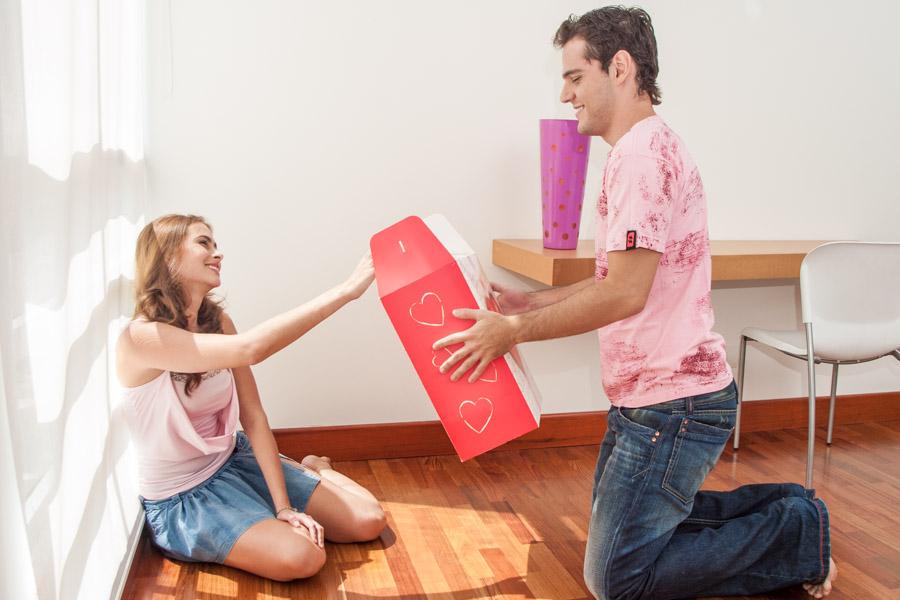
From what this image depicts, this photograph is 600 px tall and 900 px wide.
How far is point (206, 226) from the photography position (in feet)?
6.80

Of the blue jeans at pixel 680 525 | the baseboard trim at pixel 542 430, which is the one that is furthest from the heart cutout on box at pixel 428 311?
the baseboard trim at pixel 542 430

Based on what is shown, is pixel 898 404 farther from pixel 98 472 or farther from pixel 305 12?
pixel 98 472

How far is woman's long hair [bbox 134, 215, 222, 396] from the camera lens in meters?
1.98

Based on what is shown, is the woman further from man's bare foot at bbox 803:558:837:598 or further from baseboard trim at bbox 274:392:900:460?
man's bare foot at bbox 803:558:837:598

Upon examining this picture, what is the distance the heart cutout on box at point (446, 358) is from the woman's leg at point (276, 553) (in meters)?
0.61

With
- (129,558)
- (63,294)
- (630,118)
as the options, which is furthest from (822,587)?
(63,294)

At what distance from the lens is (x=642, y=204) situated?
1741 millimetres

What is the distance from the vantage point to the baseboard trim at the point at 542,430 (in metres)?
2.78

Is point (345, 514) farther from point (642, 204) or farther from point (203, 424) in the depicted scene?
point (642, 204)

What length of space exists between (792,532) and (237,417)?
139 centimetres

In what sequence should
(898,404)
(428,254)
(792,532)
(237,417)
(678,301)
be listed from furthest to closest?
(898,404) < (237,417) < (792,532) < (678,301) < (428,254)

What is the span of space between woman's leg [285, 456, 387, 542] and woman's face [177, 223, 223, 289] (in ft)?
2.12

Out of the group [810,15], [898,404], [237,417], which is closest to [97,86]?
[237,417]

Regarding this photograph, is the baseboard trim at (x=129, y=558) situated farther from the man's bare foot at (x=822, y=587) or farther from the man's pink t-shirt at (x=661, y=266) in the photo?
the man's bare foot at (x=822, y=587)
